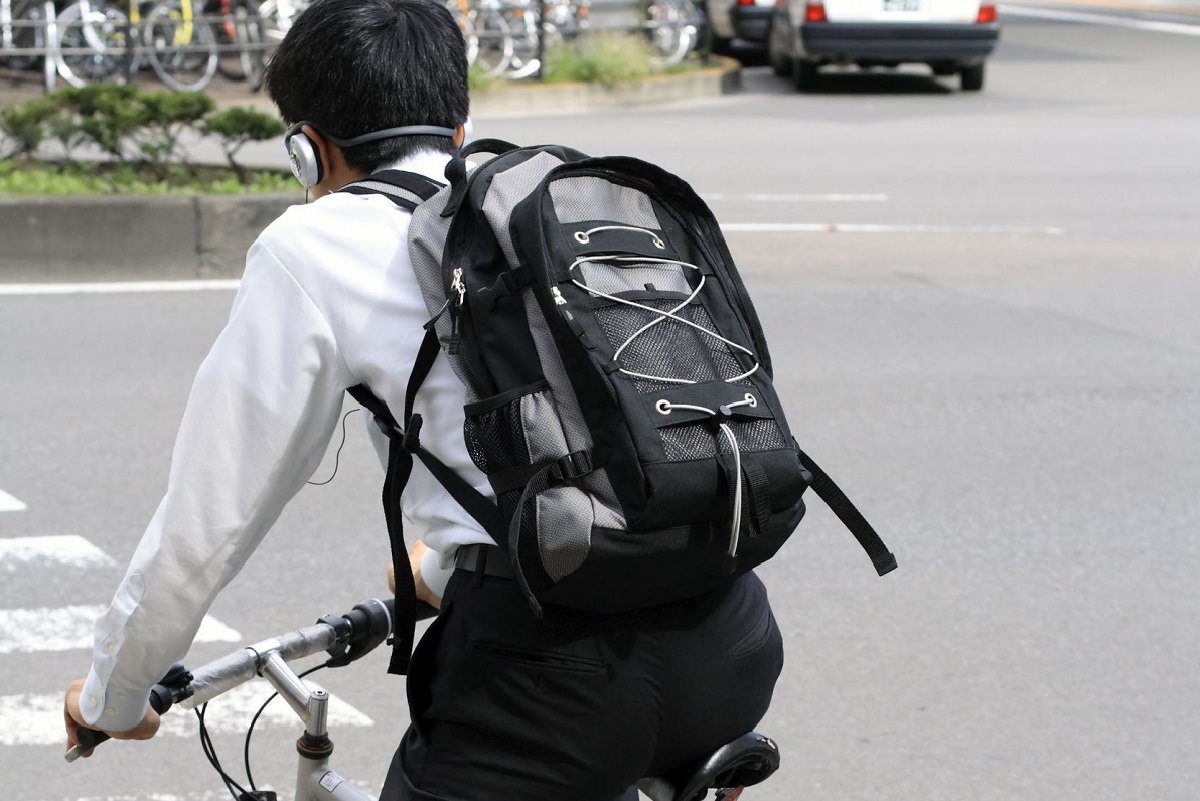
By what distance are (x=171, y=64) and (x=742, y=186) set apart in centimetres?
742

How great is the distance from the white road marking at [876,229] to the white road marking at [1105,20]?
56.5ft

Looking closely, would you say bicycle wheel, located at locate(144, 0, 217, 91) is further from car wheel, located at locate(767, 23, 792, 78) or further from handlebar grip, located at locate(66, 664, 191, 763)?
handlebar grip, located at locate(66, 664, 191, 763)

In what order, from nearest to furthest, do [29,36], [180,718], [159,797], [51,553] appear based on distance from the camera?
[159,797], [180,718], [51,553], [29,36]

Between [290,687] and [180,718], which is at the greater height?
[290,687]

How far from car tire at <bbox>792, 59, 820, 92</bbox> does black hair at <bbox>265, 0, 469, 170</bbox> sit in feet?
53.2

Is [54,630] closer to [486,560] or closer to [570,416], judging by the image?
[486,560]

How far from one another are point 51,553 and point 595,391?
11.6ft

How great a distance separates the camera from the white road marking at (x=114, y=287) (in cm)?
805

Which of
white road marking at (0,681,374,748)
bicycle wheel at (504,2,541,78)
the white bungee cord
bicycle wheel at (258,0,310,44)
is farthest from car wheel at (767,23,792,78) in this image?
the white bungee cord

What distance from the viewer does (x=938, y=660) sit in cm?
440

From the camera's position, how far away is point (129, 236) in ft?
27.6

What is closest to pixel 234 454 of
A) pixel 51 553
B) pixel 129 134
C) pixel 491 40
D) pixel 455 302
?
pixel 455 302

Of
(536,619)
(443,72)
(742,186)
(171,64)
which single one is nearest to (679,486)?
(536,619)

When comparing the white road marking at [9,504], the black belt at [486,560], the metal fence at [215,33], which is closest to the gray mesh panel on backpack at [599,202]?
the black belt at [486,560]
